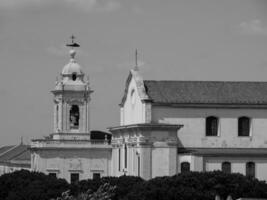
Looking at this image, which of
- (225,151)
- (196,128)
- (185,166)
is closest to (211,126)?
(196,128)

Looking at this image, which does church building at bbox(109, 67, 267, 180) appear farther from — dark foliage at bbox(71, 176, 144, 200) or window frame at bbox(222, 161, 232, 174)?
dark foliage at bbox(71, 176, 144, 200)

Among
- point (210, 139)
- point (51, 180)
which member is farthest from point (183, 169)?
point (51, 180)

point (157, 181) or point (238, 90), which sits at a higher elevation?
point (238, 90)

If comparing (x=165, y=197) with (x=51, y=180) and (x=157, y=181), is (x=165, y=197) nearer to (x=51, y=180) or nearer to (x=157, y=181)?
(x=157, y=181)

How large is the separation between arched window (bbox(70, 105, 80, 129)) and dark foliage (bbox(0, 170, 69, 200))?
21.2 metres

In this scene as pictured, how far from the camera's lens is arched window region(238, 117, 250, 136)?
8581 centimetres

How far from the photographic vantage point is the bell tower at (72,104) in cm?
10669

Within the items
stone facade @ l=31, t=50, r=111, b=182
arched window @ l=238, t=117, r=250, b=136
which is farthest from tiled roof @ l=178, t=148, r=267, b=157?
stone facade @ l=31, t=50, r=111, b=182

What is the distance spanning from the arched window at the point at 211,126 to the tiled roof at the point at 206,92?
47.8 inches

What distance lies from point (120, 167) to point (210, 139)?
7.68 metres

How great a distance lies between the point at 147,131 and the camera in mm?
83812

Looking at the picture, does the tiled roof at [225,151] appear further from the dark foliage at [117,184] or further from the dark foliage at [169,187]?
the dark foliage at [169,187]

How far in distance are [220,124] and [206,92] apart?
2.33m

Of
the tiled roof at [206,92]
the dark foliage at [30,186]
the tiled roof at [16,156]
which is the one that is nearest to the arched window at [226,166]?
the tiled roof at [206,92]
